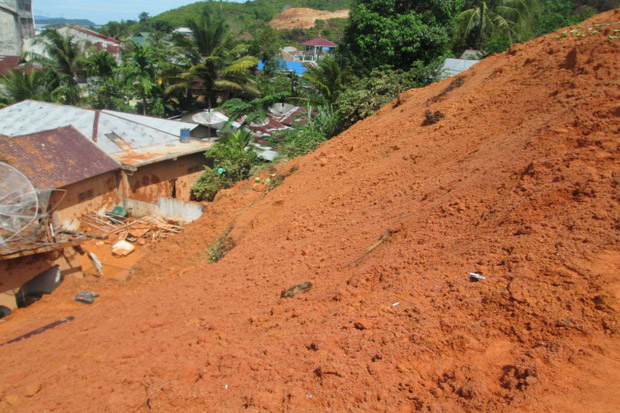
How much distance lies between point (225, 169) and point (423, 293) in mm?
13566

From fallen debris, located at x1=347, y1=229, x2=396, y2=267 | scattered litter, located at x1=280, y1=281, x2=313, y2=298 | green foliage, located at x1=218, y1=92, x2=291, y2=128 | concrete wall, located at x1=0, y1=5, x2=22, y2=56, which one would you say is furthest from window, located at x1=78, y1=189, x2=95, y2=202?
concrete wall, located at x1=0, y1=5, x2=22, y2=56

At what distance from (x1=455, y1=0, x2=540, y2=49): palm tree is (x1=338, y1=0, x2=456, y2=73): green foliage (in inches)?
425

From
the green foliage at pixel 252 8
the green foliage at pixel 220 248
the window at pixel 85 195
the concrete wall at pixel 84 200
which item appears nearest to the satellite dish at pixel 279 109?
the concrete wall at pixel 84 200

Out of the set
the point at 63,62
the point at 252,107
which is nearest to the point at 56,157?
the point at 252,107

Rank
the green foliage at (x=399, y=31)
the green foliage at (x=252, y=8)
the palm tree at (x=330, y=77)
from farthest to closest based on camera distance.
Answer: the green foliage at (x=252, y=8)
the palm tree at (x=330, y=77)
the green foliage at (x=399, y=31)

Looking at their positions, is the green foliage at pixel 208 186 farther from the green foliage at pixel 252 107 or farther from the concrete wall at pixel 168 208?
the green foliage at pixel 252 107

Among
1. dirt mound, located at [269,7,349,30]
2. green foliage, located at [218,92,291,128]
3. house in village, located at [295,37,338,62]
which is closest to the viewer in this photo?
green foliage, located at [218,92,291,128]

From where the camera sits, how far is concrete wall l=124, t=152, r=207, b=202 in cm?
1736

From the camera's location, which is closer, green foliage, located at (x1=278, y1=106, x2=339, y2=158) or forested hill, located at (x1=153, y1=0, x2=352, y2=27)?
green foliage, located at (x1=278, y1=106, x2=339, y2=158)

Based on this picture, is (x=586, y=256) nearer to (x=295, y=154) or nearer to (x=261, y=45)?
(x=295, y=154)

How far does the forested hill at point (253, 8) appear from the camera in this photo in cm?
8335

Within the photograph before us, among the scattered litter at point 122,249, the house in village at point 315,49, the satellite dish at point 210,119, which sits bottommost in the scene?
the house in village at point 315,49

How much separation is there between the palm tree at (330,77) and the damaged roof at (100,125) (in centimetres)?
553

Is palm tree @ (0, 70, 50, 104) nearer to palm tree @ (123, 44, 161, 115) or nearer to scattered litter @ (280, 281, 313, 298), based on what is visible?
palm tree @ (123, 44, 161, 115)
